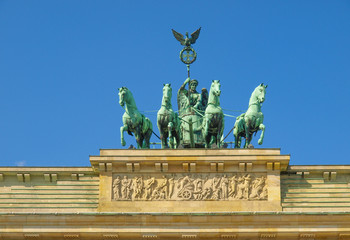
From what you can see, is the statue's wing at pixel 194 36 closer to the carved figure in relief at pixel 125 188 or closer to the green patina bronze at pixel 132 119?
the green patina bronze at pixel 132 119

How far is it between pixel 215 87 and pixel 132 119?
117 inches

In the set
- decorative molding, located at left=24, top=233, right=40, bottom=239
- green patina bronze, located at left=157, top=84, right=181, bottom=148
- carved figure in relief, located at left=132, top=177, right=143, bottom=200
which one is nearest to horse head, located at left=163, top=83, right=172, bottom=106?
green patina bronze, located at left=157, top=84, right=181, bottom=148

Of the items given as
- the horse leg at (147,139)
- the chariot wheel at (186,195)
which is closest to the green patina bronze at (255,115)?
the chariot wheel at (186,195)

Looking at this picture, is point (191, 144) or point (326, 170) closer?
point (326, 170)

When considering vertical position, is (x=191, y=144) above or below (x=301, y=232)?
above

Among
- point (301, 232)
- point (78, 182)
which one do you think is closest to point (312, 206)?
point (301, 232)

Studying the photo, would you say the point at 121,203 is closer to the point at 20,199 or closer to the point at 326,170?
the point at 20,199

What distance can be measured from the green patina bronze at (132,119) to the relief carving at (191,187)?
2301 mm

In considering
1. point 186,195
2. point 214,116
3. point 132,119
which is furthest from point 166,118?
point 186,195

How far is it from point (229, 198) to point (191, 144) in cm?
370

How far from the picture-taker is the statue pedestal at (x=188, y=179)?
40.0 meters

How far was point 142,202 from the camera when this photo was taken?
40062 millimetres

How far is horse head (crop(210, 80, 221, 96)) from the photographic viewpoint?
41.9 metres

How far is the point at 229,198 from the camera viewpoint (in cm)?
4006
